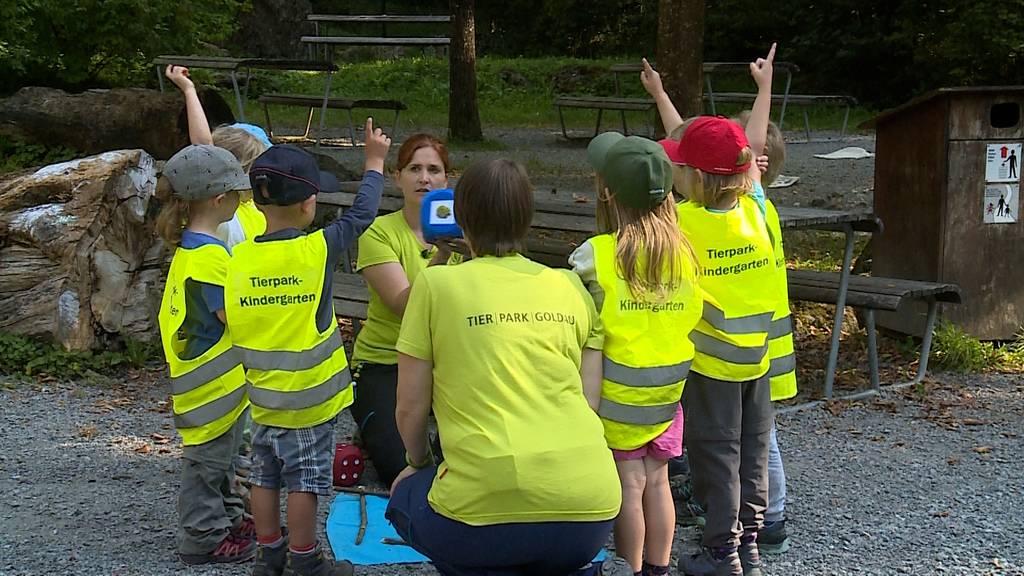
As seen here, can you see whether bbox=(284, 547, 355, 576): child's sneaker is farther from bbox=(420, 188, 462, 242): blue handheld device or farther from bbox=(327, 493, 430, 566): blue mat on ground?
bbox=(420, 188, 462, 242): blue handheld device

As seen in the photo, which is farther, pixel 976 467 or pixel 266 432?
pixel 976 467

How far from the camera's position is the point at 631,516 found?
3.18m

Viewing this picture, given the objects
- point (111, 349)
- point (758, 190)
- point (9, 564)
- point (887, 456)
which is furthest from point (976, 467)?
point (111, 349)

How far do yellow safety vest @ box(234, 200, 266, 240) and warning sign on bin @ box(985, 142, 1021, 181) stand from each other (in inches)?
167

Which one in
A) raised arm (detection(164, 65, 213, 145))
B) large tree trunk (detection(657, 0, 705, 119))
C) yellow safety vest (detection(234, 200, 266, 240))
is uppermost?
large tree trunk (detection(657, 0, 705, 119))

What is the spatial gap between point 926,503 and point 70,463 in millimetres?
3441

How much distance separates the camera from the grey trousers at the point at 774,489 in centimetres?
389

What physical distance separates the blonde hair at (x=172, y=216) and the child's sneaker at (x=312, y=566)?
1.08m

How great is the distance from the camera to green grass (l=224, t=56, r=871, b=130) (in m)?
17.8

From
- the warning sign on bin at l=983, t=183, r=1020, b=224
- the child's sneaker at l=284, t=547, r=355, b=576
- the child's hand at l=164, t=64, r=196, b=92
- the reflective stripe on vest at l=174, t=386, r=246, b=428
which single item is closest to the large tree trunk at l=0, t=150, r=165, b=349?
the child's hand at l=164, t=64, r=196, b=92

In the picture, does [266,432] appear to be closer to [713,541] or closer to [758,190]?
[713,541]

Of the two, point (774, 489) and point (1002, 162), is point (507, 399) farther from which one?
point (1002, 162)

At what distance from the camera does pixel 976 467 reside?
479 centimetres

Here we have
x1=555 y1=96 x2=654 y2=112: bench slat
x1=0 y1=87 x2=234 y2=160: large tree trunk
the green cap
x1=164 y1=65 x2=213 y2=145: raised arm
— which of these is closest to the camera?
the green cap
